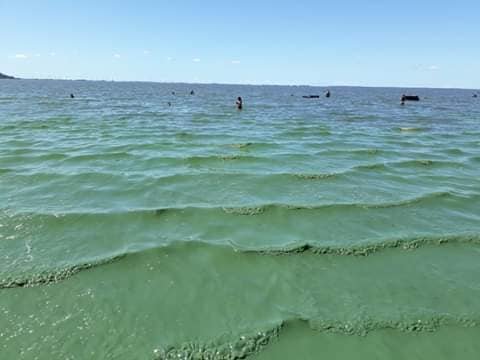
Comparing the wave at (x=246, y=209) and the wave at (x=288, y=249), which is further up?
the wave at (x=246, y=209)

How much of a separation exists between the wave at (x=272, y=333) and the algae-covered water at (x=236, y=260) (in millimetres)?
18

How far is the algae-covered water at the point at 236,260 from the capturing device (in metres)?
3.69

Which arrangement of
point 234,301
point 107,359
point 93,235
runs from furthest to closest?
point 93,235, point 234,301, point 107,359

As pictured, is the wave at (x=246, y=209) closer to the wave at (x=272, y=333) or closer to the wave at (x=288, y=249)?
the wave at (x=288, y=249)

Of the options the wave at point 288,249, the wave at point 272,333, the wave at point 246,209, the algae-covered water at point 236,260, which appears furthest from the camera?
the wave at point 246,209

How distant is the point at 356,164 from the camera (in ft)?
38.1

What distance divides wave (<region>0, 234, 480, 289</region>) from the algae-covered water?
30 mm

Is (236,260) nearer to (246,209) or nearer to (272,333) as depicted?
(272,333)

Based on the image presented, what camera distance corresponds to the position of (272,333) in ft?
12.4

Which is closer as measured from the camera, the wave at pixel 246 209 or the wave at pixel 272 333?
the wave at pixel 272 333

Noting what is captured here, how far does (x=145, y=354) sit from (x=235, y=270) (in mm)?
1911

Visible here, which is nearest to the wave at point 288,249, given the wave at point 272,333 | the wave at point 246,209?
the wave at point 246,209

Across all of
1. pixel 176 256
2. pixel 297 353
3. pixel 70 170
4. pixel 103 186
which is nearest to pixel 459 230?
pixel 297 353

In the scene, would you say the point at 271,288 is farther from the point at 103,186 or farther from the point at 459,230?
the point at 103,186
